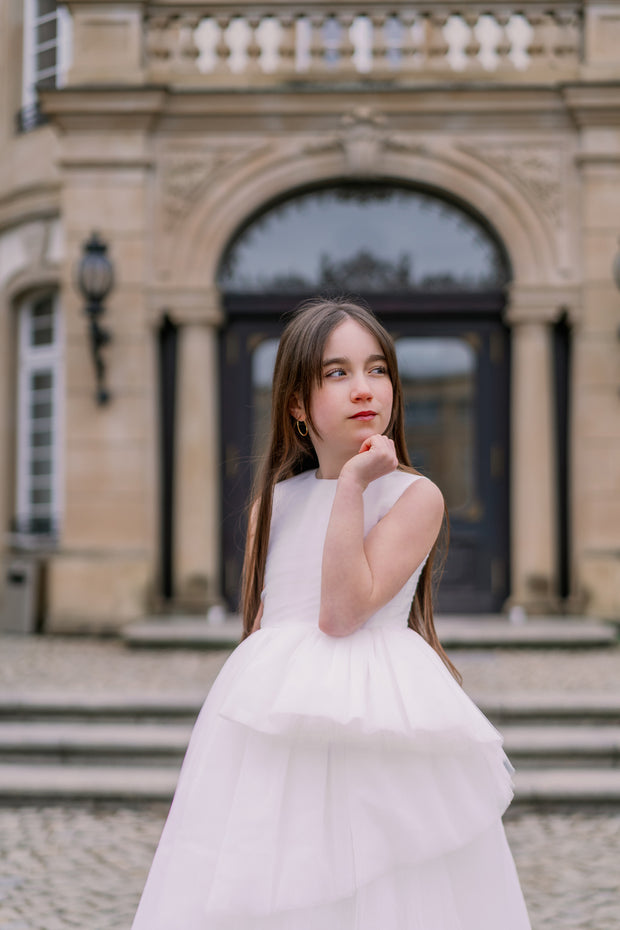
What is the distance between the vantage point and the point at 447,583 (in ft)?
29.7

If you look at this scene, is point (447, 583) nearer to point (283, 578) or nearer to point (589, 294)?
point (589, 294)

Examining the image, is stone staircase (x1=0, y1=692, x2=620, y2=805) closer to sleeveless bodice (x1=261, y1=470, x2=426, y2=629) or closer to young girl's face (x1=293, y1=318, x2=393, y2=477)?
sleeveless bodice (x1=261, y1=470, x2=426, y2=629)

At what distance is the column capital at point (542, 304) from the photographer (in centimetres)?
854

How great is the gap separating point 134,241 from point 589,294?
3.98 meters

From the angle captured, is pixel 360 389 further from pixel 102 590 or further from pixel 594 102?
pixel 594 102

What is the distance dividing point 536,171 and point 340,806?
26.2ft

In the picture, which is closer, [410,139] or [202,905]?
[202,905]

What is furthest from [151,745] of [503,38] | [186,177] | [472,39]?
[503,38]

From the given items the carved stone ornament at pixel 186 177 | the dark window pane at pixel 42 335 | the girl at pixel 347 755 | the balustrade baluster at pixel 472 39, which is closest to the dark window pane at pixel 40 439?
the dark window pane at pixel 42 335

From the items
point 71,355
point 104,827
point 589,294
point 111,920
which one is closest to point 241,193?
point 71,355

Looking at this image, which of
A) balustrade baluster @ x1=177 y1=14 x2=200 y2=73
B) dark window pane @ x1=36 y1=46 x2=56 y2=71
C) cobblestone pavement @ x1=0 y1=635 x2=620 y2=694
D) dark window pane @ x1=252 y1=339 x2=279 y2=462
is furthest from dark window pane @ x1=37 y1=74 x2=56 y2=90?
cobblestone pavement @ x1=0 y1=635 x2=620 y2=694

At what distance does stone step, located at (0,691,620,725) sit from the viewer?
536 centimetres

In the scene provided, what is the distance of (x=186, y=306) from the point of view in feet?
28.6

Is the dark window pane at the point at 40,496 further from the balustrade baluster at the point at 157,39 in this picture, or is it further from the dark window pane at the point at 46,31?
the dark window pane at the point at 46,31
